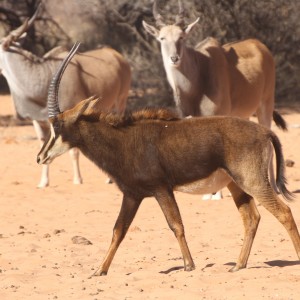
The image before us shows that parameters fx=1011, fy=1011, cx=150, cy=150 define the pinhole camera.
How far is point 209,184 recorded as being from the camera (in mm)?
7137

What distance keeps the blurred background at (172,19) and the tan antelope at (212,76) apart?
6186mm

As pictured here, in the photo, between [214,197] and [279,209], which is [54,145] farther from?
[214,197]

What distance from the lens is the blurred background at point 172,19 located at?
19.8 m

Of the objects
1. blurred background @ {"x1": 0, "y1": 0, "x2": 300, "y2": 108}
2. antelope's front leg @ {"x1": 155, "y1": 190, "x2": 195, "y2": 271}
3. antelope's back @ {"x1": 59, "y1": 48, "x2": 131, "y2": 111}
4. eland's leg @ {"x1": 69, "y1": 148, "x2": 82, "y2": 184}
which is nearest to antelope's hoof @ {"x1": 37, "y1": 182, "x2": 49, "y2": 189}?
eland's leg @ {"x1": 69, "y1": 148, "x2": 82, "y2": 184}

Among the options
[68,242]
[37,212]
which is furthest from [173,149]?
[37,212]

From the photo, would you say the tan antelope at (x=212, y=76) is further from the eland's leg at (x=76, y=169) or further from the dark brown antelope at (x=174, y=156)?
the dark brown antelope at (x=174, y=156)

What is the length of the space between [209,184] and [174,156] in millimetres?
317

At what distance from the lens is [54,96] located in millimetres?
7719

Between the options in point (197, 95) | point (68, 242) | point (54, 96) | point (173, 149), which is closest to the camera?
point (173, 149)

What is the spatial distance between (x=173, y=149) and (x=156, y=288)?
1.02 m

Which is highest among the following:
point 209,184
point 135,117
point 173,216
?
point 135,117

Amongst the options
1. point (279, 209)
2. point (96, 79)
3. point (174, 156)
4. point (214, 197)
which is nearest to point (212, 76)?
point (214, 197)

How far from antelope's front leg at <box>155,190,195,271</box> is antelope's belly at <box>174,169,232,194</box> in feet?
0.36

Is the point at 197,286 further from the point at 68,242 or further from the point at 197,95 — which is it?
the point at 197,95
